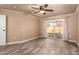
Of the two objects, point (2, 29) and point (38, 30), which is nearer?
point (2, 29)

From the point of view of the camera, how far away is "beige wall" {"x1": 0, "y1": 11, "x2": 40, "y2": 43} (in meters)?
3.63

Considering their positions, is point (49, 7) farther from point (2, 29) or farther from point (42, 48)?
point (2, 29)

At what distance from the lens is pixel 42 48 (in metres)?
3.54

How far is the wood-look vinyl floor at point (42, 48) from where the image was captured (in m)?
3.41

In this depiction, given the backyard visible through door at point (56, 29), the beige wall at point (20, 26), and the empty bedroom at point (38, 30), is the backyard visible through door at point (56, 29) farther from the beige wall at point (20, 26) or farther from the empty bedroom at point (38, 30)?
the beige wall at point (20, 26)

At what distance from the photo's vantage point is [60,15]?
145 inches

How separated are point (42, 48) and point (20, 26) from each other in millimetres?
916

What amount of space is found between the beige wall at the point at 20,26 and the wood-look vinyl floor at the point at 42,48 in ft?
0.71

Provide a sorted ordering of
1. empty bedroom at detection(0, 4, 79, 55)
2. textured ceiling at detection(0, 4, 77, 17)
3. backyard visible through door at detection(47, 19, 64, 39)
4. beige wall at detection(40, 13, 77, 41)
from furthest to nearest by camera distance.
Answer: beige wall at detection(40, 13, 77, 41), backyard visible through door at detection(47, 19, 64, 39), empty bedroom at detection(0, 4, 79, 55), textured ceiling at detection(0, 4, 77, 17)

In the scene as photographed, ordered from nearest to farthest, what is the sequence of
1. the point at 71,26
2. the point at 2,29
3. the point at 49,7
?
1. the point at 49,7
2. the point at 2,29
3. the point at 71,26

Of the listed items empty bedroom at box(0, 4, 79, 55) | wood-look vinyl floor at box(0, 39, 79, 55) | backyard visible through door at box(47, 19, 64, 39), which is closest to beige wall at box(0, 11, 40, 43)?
empty bedroom at box(0, 4, 79, 55)

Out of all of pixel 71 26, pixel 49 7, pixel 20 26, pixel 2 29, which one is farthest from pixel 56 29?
pixel 2 29

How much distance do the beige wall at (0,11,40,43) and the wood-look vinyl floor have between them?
22 cm

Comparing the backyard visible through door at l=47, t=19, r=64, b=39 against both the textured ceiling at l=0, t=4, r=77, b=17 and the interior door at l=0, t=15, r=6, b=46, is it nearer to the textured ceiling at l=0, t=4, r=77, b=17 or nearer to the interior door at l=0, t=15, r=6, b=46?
the textured ceiling at l=0, t=4, r=77, b=17
